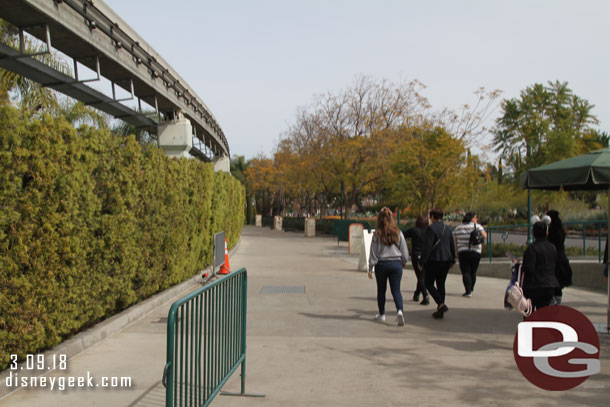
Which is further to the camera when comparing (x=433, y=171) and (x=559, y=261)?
Answer: (x=433, y=171)

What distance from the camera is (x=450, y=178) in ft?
84.6

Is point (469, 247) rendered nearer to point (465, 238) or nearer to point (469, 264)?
point (465, 238)

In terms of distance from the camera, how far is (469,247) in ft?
36.0

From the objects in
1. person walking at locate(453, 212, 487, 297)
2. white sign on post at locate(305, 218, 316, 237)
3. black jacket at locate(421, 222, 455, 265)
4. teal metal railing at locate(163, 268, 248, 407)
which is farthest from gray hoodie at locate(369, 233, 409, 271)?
white sign on post at locate(305, 218, 316, 237)

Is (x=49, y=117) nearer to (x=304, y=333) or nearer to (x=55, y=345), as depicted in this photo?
(x=55, y=345)

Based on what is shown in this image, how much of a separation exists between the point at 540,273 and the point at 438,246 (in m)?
2.33

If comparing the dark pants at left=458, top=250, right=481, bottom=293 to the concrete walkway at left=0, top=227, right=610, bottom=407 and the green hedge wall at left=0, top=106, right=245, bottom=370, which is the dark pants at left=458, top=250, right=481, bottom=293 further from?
the green hedge wall at left=0, top=106, right=245, bottom=370

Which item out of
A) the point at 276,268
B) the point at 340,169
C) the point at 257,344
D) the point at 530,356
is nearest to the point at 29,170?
the point at 257,344

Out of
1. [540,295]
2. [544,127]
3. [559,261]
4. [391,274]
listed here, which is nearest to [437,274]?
[391,274]

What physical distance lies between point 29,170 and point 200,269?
887 centimetres

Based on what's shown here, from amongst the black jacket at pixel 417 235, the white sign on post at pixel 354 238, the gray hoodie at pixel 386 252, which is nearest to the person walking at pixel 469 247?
the black jacket at pixel 417 235

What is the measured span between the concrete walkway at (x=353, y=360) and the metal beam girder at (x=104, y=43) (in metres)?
6.36

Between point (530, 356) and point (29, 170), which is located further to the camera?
point (530, 356)

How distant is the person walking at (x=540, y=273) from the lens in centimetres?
674
